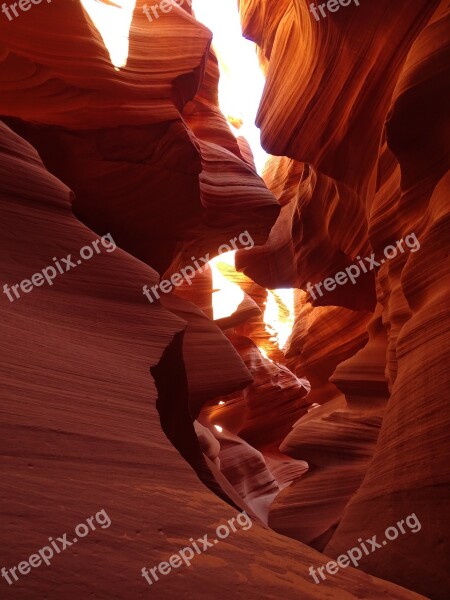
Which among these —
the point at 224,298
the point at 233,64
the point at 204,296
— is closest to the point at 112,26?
the point at 204,296

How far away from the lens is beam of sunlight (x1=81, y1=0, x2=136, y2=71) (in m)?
5.76

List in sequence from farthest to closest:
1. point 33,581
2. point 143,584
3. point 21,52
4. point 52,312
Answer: point 21,52, point 52,312, point 143,584, point 33,581

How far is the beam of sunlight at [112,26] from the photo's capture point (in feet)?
18.9

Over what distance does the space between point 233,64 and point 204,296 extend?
787cm

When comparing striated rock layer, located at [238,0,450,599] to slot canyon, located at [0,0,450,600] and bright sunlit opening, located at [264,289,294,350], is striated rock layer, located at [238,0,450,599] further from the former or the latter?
bright sunlit opening, located at [264,289,294,350]

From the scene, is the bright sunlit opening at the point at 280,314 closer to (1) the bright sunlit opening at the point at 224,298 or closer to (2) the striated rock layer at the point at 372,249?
(1) the bright sunlit opening at the point at 224,298

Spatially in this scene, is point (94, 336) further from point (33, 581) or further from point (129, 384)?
point (33, 581)

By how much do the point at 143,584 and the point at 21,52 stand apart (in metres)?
5.18

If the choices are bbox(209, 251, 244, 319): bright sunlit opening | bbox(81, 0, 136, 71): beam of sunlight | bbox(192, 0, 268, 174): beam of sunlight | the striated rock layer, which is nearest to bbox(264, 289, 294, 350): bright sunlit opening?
bbox(192, 0, 268, 174): beam of sunlight

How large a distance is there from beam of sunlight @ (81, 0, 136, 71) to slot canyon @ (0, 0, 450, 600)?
0.09ft

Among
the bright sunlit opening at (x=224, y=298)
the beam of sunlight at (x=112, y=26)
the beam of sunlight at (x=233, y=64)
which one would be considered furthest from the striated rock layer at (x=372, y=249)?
the beam of sunlight at (x=233, y=64)

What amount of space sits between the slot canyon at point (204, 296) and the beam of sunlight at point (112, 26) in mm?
27

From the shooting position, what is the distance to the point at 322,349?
10.3 m

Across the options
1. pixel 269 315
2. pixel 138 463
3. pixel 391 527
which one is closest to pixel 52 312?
pixel 138 463
